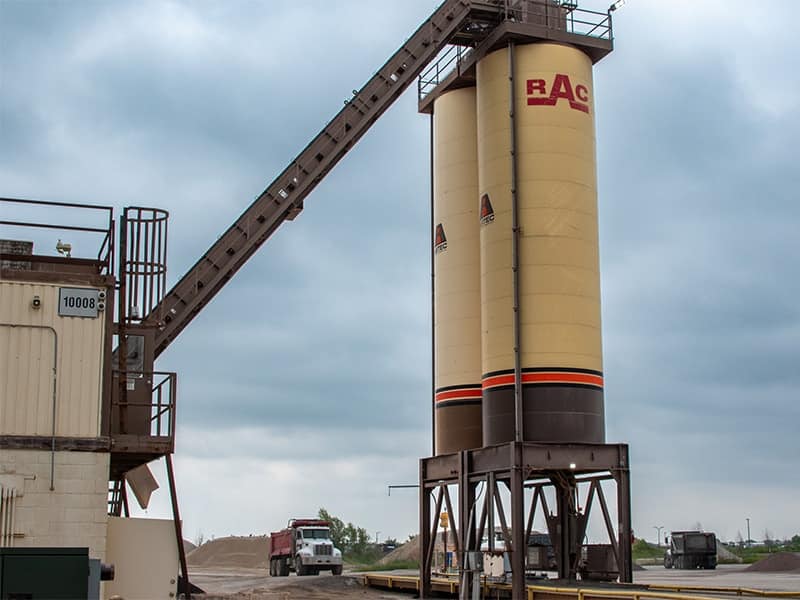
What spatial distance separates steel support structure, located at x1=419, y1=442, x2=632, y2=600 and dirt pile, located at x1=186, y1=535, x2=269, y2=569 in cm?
5562

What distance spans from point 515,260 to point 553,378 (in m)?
3.83

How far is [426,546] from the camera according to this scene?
37188 mm

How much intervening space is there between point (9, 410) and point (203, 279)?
797 centimetres

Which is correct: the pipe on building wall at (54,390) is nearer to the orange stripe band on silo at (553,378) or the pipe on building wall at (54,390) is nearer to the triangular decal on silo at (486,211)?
the orange stripe band on silo at (553,378)

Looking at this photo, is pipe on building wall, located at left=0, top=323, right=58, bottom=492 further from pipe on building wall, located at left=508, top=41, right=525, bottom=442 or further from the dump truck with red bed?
the dump truck with red bed

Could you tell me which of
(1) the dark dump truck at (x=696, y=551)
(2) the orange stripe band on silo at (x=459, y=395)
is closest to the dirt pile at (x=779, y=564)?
(1) the dark dump truck at (x=696, y=551)

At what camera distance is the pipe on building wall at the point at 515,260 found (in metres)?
32.4

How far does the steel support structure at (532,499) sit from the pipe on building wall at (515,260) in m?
0.99

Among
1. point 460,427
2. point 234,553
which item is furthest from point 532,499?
point 234,553

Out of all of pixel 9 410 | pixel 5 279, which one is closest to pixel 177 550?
pixel 9 410

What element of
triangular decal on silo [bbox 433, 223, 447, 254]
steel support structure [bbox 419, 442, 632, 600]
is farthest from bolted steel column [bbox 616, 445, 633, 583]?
triangular decal on silo [bbox 433, 223, 447, 254]

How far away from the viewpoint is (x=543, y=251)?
33.3 meters

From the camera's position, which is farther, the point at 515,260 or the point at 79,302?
the point at 515,260

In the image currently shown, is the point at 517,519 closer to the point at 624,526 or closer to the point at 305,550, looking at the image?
the point at 624,526
